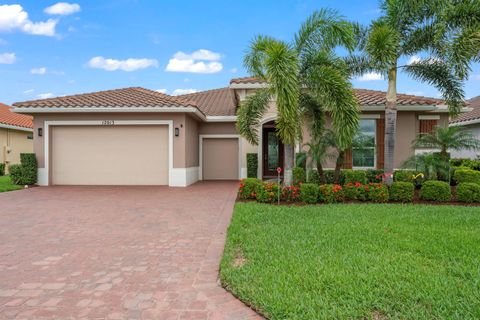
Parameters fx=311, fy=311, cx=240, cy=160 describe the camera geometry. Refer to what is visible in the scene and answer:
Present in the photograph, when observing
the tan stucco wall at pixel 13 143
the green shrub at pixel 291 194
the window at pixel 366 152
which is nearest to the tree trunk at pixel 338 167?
the green shrub at pixel 291 194

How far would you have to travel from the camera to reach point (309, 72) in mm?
9852

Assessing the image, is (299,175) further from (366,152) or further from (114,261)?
(114,261)

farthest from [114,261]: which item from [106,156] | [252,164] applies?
[252,164]

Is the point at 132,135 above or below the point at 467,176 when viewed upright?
above

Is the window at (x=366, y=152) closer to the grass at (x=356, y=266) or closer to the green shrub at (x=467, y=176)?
the green shrub at (x=467, y=176)

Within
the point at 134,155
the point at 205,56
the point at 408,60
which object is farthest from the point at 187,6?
the point at 205,56

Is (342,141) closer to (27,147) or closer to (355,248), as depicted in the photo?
(355,248)

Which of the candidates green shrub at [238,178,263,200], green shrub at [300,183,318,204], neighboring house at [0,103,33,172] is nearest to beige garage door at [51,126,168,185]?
green shrub at [238,178,263,200]

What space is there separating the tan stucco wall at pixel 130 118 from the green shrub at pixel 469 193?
10.1 metres

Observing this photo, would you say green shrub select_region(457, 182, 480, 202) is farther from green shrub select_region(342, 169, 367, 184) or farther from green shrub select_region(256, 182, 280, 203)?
green shrub select_region(256, 182, 280, 203)

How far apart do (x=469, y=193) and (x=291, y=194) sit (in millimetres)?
5180

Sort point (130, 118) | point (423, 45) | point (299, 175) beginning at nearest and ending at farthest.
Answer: point (423, 45)
point (299, 175)
point (130, 118)

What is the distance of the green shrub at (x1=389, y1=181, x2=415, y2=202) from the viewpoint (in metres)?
9.34

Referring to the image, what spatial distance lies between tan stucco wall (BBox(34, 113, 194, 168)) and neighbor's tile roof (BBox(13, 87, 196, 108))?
1.89 ft
